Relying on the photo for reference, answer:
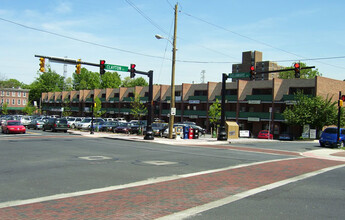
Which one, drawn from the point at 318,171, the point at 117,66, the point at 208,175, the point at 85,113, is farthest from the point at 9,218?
the point at 85,113

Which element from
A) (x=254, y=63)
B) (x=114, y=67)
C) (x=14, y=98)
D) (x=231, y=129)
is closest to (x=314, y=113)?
(x=231, y=129)

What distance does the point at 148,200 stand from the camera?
303 inches

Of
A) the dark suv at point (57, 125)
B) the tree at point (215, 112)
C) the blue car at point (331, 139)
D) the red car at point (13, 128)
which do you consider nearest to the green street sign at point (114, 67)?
the red car at point (13, 128)

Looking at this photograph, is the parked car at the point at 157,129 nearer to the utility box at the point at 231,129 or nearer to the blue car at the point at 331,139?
the utility box at the point at 231,129

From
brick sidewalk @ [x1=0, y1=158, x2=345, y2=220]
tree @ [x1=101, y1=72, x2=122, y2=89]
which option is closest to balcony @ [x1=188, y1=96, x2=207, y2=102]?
brick sidewalk @ [x1=0, y1=158, x2=345, y2=220]

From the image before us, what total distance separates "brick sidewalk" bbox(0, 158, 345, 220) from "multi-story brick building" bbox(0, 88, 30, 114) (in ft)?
401

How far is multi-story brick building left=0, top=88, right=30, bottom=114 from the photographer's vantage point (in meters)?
119

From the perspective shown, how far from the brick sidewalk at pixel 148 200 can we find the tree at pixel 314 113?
35.7 meters

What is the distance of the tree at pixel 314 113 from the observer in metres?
44.0

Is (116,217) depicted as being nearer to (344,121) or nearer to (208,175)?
(208,175)

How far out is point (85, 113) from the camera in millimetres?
89500

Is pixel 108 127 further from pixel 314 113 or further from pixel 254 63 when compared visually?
pixel 254 63

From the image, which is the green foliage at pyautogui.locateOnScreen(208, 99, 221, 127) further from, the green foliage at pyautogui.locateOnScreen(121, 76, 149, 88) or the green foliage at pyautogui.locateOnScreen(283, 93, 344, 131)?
the green foliage at pyautogui.locateOnScreen(121, 76, 149, 88)

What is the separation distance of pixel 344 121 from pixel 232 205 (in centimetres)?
4406
